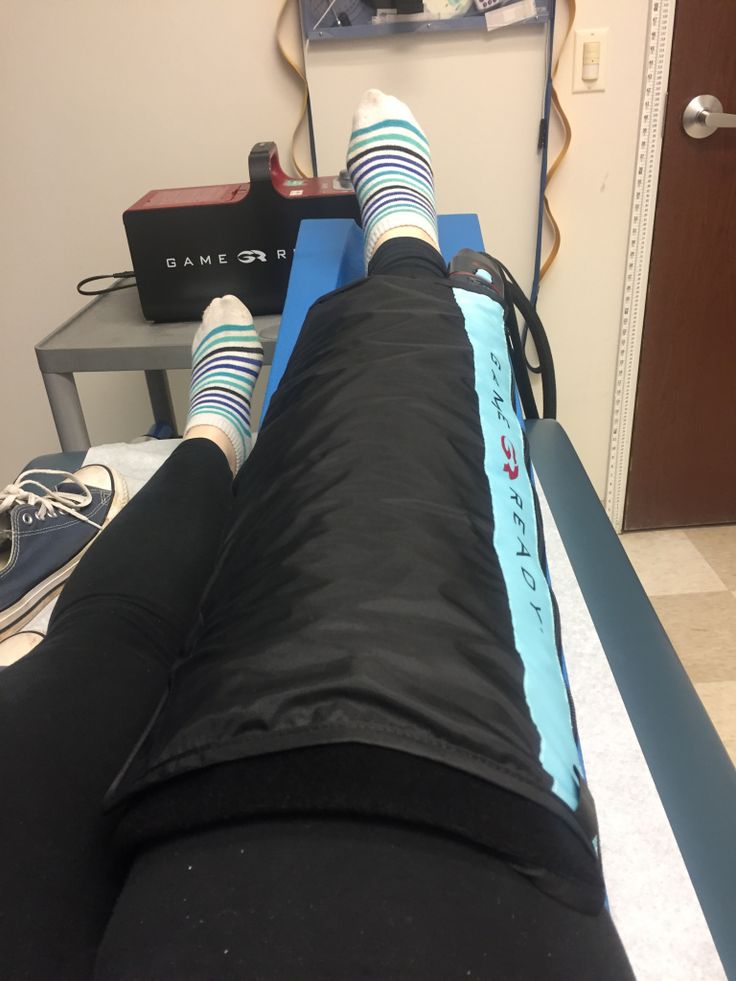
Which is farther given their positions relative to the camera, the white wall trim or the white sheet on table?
the white wall trim

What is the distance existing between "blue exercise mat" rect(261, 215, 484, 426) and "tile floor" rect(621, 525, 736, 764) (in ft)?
2.62

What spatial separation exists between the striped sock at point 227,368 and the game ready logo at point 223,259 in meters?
0.06

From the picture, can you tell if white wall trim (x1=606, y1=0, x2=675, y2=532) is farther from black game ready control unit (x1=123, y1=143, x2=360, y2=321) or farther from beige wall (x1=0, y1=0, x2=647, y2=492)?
black game ready control unit (x1=123, y1=143, x2=360, y2=321)

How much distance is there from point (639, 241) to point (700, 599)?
69 centimetres

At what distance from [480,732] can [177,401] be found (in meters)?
1.32

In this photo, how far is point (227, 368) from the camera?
104cm

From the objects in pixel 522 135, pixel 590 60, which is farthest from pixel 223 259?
pixel 590 60

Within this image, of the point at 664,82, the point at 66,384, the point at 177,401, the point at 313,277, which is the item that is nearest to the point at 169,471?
the point at 313,277

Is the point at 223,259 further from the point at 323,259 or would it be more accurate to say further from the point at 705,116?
the point at 705,116

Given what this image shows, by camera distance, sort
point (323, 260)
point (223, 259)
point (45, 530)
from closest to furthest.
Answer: point (45, 530) < point (323, 260) < point (223, 259)

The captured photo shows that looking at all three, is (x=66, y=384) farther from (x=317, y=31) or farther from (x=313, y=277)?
(x=317, y=31)

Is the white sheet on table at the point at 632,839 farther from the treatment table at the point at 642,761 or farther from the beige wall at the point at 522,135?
the beige wall at the point at 522,135

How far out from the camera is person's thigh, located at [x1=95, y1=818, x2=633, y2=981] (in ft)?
0.99

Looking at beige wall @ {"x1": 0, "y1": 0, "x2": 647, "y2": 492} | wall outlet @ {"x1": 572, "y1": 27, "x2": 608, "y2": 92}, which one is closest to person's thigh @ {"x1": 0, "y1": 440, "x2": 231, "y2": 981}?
beige wall @ {"x1": 0, "y1": 0, "x2": 647, "y2": 492}
